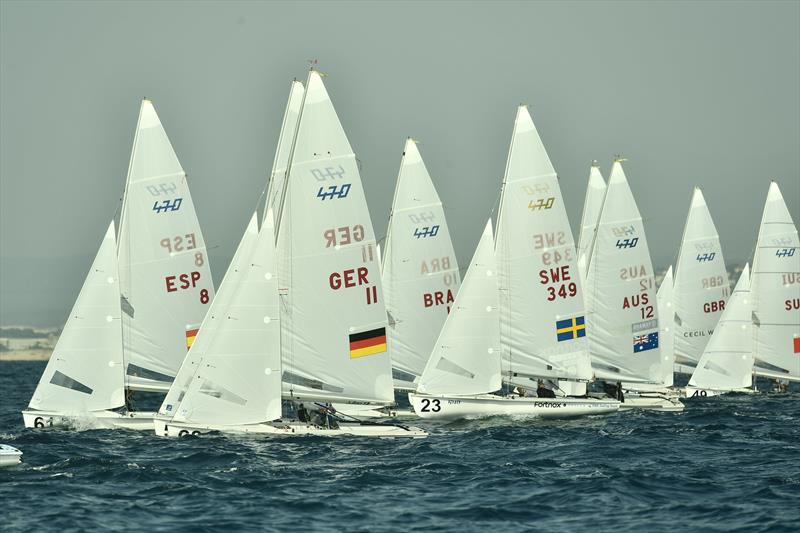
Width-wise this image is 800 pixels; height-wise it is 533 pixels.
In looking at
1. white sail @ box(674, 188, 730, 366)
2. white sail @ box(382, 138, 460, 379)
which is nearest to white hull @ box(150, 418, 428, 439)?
white sail @ box(382, 138, 460, 379)

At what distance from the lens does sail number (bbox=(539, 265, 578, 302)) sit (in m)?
44.5

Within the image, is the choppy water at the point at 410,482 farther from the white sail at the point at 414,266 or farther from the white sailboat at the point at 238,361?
the white sail at the point at 414,266

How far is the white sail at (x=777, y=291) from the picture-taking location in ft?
195

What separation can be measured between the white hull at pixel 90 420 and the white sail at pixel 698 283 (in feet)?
112

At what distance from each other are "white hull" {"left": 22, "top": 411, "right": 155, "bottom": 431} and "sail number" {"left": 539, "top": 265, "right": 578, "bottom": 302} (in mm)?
15359

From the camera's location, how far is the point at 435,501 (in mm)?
25750

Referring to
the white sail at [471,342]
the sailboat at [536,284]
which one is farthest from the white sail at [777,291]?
the white sail at [471,342]

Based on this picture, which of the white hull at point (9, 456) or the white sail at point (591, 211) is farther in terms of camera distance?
the white sail at point (591, 211)

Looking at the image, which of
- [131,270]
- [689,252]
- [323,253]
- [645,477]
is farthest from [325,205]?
[689,252]

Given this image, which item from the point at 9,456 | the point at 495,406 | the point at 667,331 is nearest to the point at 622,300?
the point at 667,331

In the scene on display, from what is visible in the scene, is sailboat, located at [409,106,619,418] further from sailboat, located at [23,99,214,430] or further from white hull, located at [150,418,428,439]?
sailboat, located at [23,99,214,430]

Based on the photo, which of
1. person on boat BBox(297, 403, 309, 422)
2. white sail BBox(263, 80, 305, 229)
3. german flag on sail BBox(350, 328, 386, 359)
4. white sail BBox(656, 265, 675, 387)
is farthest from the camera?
white sail BBox(656, 265, 675, 387)

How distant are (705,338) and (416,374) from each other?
2117 cm

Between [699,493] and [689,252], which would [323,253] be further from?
[689,252]
